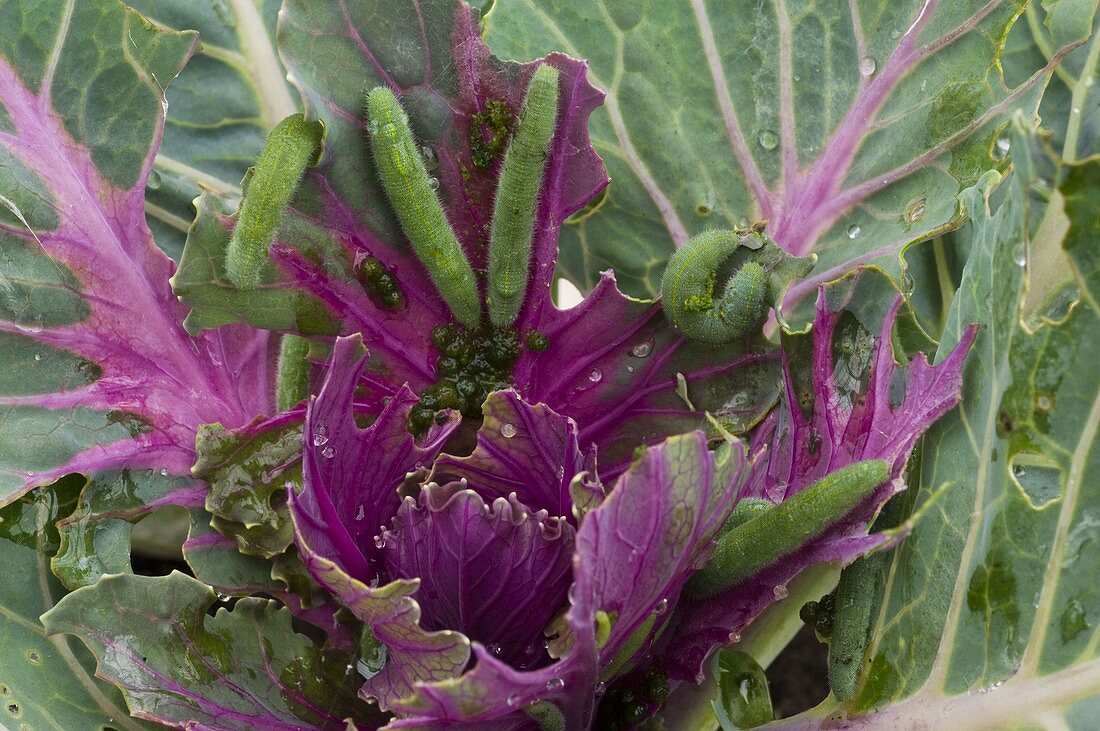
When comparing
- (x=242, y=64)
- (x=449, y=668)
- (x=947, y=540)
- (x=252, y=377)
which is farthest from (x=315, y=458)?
(x=242, y=64)

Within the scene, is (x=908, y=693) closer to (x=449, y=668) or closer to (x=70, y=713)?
(x=449, y=668)

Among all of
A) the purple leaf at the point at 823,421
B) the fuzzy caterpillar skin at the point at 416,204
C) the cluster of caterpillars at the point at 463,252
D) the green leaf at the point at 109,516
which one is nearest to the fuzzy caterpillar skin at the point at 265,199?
the cluster of caterpillars at the point at 463,252

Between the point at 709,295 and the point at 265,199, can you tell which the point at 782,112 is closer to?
the point at 709,295

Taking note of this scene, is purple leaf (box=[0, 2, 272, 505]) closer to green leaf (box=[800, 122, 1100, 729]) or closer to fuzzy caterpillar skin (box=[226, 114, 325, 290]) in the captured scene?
fuzzy caterpillar skin (box=[226, 114, 325, 290])

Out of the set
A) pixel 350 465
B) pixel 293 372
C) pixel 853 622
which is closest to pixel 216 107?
pixel 293 372

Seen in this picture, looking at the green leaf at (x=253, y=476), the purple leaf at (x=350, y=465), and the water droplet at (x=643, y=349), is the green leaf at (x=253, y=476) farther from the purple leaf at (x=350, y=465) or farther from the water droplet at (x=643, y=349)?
the water droplet at (x=643, y=349)

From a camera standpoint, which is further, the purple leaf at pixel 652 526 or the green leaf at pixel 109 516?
the green leaf at pixel 109 516
